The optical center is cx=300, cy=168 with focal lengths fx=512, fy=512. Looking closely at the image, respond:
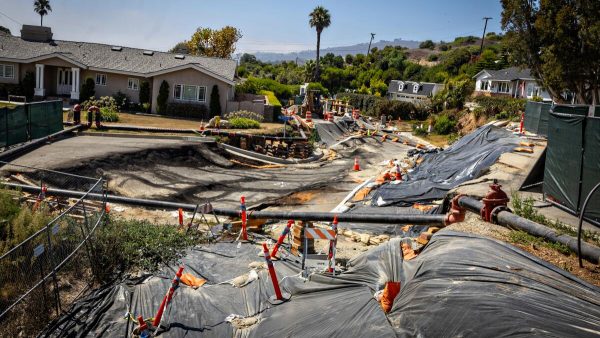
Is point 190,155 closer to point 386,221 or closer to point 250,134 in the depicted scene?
point 250,134

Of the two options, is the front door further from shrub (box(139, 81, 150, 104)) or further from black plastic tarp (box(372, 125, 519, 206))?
black plastic tarp (box(372, 125, 519, 206))

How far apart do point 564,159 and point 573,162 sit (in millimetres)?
405

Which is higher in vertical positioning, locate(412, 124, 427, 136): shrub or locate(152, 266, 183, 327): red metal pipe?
locate(412, 124, 427, 136): shrub

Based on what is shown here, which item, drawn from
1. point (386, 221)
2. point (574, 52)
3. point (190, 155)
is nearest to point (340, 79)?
point (574, 52)

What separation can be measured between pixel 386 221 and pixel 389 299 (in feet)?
16.9

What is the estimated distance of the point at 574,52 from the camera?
31.0 meters

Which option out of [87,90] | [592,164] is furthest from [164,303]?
[87,90]

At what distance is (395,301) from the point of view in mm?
6895

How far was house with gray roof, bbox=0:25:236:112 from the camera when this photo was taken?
38.6 meters

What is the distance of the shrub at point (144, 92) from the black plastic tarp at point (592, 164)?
111ft

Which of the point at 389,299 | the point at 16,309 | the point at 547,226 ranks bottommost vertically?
the point at 16,309

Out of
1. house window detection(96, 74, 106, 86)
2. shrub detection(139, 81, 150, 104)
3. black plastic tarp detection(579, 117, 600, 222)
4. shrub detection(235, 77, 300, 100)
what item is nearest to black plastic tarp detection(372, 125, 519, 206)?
black plastic tarp detection(579, 117, 600, 222)

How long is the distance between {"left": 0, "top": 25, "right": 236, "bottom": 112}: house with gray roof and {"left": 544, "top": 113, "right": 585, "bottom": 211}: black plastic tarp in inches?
1142

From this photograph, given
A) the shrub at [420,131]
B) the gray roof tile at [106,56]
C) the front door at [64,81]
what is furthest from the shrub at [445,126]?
the front door at [64,81]
